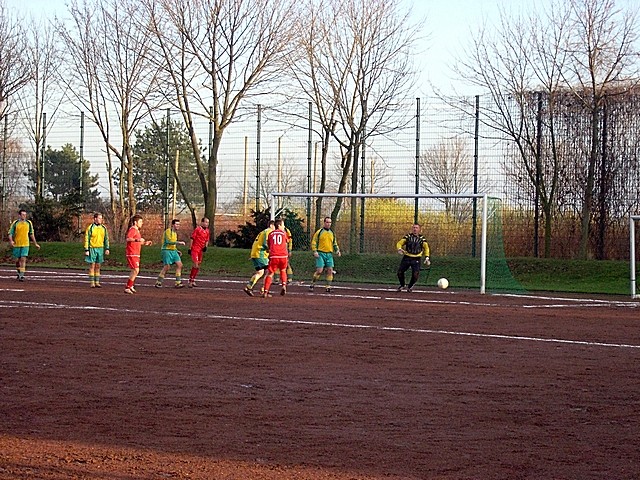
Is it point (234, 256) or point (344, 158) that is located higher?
point (344, 158)

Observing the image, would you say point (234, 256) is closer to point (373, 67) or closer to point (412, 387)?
point (373, 67)

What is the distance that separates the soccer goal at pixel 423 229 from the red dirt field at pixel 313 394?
9626mm

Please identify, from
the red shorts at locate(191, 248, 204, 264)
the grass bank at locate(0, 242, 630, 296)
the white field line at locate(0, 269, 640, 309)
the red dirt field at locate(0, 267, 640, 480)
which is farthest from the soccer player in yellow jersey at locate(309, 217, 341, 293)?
the red dirt field at locate(0, 267, 640, 480)

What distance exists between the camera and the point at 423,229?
106 feet

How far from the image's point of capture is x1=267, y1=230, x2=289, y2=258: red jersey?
23.2 metres

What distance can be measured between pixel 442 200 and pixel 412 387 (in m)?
21.5

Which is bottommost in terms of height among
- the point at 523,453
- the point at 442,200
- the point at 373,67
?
the point at 523,453

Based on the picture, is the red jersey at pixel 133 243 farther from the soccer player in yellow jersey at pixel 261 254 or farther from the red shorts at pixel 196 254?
the soccer player in yellow jersey at pixel 261 254

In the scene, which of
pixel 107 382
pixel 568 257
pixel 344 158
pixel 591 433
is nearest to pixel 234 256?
pixel 344 158

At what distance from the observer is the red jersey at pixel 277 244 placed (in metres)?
23.2

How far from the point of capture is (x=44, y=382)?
11.1 meters

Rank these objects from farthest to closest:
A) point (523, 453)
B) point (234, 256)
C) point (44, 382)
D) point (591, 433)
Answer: point (234, 256)
point (44, 382)
point (591, 433)
point (523, 453)

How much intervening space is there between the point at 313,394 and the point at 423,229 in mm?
21903

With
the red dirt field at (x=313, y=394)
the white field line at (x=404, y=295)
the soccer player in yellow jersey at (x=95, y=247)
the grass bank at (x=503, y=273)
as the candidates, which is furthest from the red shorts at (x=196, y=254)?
the red dirt field at (x=313, y=394)
